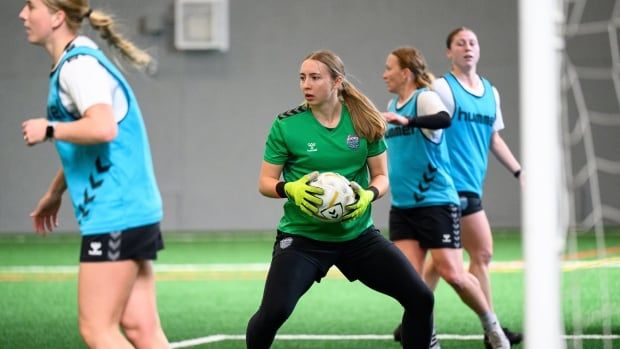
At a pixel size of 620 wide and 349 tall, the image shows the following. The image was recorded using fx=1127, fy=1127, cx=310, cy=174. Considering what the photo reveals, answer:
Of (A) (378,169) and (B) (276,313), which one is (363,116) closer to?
(A) (378,169)

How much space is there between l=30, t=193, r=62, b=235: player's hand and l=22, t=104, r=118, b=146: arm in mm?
829

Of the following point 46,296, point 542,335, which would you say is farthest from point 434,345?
point 46,296

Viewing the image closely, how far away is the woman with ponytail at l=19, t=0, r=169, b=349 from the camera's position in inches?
178

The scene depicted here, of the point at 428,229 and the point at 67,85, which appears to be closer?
the point at 67,85

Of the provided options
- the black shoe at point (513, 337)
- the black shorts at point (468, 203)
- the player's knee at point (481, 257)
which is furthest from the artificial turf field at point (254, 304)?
the black shorts at point (468, 203)

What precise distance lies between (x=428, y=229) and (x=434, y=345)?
0.75m

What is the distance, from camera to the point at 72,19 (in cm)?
471

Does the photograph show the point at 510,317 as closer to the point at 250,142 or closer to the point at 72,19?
the point at 72,19

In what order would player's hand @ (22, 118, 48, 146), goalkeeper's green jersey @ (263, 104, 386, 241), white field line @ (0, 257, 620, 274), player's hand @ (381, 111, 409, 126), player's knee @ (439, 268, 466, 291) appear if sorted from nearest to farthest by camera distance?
player's hand @ (22, 118, 48, 146)
goalkeeper's green jersey @ (263, 104, 386, 241)
player's hand @ (381, 111, 409, 126)
player's knee @ (439, 268, 466, 291)
white field line @ (0, 257, 620, 274)

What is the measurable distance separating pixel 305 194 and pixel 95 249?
4.33 feet

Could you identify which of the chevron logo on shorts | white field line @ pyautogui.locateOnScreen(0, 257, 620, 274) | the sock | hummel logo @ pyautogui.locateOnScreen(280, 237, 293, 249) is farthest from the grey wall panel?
the chevron logo on shorts

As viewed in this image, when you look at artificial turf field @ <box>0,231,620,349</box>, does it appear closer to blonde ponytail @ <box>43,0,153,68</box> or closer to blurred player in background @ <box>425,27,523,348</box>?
blurred player in background @ <box>425,27,523,348</box>

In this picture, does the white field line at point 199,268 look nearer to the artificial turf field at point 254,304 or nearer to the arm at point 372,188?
the artificial turf field at point 254,304

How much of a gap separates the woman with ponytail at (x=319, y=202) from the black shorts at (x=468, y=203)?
1680mm
